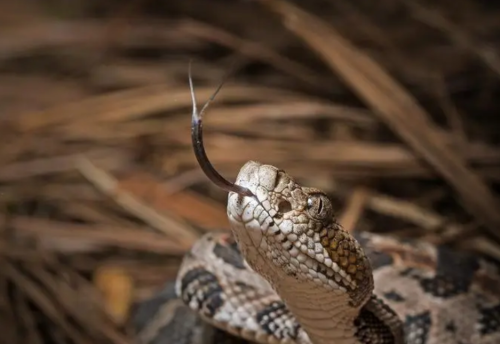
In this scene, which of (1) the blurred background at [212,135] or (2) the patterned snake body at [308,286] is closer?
(2) the patterned snake body at [308,286]

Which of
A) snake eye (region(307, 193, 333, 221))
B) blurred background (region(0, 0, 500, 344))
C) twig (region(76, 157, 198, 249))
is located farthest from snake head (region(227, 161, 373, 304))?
twig (region(76, 157, 198, 249))

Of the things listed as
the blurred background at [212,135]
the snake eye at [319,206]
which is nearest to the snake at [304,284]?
the snake eye at [319,206]

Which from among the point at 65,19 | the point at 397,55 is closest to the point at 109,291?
the point at 397,55

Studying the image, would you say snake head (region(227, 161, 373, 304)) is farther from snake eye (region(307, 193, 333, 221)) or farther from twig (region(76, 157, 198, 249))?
twig (region(76, 157, 198, 249))

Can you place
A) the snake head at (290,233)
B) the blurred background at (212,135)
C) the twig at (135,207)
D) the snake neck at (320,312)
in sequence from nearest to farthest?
the snake head at (290,233), the snake neck at (320,312), the blurred background at (212,135), the twig at (135,207)

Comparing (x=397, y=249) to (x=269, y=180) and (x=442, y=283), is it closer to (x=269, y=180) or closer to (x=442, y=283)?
(x=442, y=283)

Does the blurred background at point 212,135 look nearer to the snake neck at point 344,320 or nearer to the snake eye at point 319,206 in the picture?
the snake neck at point 344,320

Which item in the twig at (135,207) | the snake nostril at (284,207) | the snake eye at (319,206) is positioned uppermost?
the snake eye at (319,206)
